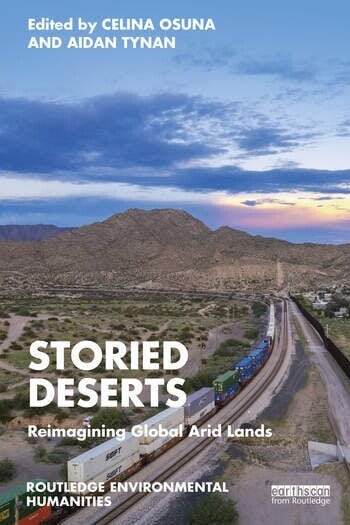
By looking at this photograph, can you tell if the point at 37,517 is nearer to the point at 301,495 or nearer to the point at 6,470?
the point at 6,470

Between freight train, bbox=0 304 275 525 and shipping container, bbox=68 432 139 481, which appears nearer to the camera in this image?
freight train, bbox=0 304 275 525

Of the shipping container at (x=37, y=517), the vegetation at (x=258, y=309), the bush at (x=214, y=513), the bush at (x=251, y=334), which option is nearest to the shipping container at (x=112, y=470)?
the shipping container at (x=37, y=517)

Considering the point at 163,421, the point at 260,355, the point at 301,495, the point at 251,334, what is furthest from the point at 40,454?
the point at 251,334

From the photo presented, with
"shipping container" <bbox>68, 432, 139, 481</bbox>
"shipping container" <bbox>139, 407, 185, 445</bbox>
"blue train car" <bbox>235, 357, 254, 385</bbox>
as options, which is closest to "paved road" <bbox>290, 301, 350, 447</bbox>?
"blue train car" <bbox>235, 357, 254, 385</bbox>

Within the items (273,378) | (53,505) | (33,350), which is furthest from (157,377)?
(53,505)

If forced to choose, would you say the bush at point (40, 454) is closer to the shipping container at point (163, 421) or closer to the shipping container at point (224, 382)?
the shipping container at point (163, 421)

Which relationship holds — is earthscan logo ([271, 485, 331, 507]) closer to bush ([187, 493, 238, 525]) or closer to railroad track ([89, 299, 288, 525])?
bush ([187, 493, 238, 525])
